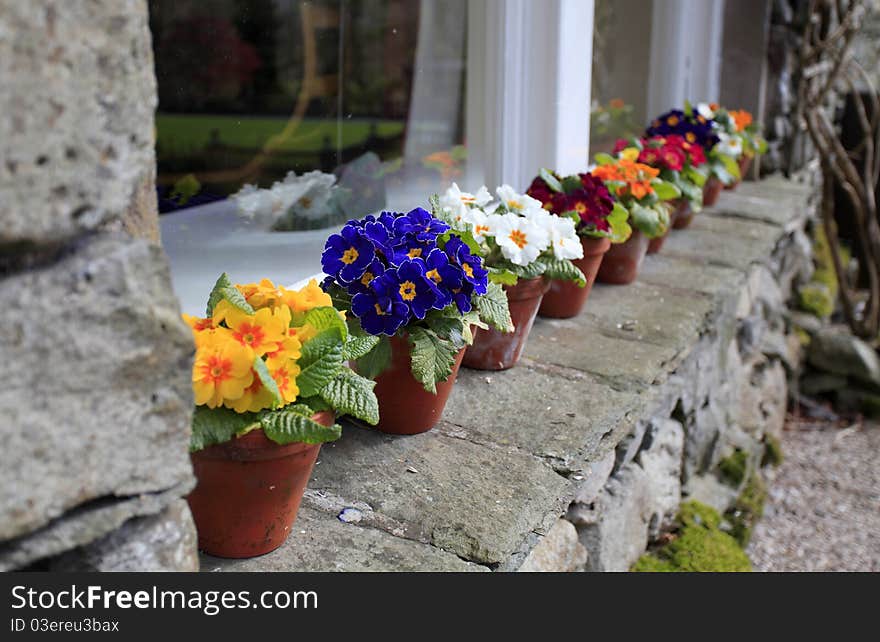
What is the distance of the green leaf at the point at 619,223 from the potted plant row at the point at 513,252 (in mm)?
347

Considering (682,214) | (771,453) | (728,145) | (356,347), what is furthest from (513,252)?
A: (771,453)

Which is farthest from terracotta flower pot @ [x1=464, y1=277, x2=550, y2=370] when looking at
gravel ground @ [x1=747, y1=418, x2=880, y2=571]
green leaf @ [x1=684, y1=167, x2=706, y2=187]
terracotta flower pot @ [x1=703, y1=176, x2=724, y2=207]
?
terracotta flower pot @ [x1=703, y1=176, x2=724, y2=207]

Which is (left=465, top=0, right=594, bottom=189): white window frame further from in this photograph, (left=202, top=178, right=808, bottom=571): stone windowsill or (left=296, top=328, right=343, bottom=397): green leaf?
(left=296, top=328, right=343, bottom=397): green leaf

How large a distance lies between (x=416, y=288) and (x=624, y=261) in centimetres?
120

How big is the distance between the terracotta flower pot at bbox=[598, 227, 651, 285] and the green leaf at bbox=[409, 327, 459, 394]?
1.06 m

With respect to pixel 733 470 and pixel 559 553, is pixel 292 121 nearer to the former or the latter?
pixel 559 553

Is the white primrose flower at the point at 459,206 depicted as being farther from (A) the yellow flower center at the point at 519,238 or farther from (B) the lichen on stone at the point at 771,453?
(B) the lichen on stone at the point at 771,453

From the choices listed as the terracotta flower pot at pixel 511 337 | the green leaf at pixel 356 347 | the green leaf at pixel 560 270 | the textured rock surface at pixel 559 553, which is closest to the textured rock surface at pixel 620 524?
the textured rock surface at pixel 559 553

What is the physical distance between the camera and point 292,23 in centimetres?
245

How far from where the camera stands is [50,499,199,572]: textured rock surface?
81cm

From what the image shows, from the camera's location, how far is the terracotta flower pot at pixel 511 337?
1.73 meters

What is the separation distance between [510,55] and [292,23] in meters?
0.63
